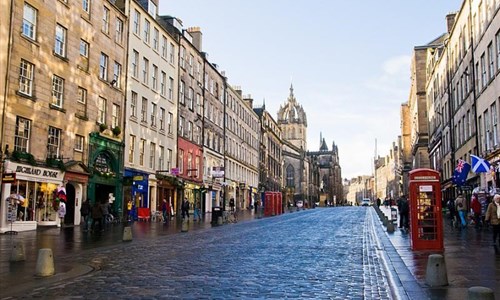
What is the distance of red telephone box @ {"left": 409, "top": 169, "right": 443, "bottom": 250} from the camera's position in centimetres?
1537

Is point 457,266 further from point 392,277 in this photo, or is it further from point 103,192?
point 103,192

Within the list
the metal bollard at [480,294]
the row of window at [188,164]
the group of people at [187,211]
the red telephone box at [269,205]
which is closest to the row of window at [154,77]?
the row of window at [188,164]

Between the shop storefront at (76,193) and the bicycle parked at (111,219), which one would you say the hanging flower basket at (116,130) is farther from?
the bicycle parked at (111,219)

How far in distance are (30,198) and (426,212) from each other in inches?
754

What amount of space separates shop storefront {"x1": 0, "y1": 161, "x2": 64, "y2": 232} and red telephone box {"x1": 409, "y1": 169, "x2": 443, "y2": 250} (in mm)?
16726

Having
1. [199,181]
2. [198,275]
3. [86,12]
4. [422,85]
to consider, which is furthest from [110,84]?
[422,85]

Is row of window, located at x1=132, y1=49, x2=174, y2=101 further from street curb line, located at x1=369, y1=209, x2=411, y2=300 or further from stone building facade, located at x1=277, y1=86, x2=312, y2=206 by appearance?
stone building facade, located at x1=277, y1=86, x2=312, y2=206

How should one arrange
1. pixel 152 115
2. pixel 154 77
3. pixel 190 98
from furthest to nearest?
pixel 190 98, pixel 154 77, pixel 152 115

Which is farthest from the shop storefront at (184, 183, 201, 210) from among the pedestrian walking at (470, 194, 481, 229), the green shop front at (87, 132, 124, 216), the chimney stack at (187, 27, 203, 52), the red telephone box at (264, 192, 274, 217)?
the pedestrian walking at (470, 194, 481, 229)

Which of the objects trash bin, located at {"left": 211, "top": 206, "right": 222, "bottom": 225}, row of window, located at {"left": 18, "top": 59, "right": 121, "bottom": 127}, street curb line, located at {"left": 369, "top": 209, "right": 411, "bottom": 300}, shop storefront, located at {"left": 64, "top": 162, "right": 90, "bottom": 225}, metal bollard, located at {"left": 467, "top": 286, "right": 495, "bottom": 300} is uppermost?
row of window, located at {"left": 18, "top": 59, "right": 121, "bottom": 127}

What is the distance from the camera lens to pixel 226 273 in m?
11.0

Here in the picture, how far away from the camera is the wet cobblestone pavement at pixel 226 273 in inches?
340

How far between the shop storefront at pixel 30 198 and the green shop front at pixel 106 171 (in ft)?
11.8

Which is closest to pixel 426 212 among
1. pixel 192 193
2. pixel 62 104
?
pixel 62 104
